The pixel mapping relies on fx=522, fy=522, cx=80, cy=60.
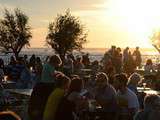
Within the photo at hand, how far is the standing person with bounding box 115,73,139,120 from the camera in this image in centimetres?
983

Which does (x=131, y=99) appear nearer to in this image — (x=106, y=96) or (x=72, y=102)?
(x=106, y=96)

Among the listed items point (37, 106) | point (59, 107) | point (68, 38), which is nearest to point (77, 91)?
point (59, 107)

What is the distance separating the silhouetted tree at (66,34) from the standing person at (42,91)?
2784cm

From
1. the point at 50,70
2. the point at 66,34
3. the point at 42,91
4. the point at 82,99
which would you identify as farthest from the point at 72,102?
the point at 66,34

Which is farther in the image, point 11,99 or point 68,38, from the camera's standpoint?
point 68,38

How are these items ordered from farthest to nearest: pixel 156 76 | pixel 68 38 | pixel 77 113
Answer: pixel 68 38, pixel 156 76, pixel 77 113

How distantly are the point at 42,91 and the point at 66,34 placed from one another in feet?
94.3

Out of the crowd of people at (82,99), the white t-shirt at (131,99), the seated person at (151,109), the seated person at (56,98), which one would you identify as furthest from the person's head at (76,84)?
the white t-shirt at (131,99)

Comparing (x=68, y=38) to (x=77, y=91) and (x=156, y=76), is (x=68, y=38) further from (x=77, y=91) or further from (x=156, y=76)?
(x=77, y=91)

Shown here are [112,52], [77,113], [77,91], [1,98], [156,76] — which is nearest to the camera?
[77,91]

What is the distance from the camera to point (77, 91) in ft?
28.7

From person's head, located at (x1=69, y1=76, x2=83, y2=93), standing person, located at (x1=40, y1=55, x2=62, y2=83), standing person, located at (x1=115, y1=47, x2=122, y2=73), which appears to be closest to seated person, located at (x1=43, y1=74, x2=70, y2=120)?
person's head, located at (x1=69, y1=76, x2=83, y2=93)

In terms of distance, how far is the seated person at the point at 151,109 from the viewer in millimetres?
→ 7680

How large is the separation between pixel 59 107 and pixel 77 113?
1660 mm
